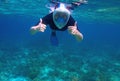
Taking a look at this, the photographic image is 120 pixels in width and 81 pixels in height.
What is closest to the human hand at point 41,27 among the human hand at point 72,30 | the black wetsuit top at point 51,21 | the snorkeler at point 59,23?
the snorkeler at point 59,23

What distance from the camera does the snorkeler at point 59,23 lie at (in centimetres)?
421

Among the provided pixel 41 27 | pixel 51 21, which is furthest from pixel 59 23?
pixel 41 27

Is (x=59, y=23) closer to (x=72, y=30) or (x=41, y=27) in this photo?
(x=72, y=30)

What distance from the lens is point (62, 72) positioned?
20047mm

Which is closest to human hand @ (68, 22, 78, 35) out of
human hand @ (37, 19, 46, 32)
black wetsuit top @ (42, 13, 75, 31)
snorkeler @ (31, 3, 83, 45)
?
snorkeler @ (31, 3, 83, 45)

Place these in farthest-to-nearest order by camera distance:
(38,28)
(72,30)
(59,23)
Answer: (59,23) → (72,30) → (38,28)

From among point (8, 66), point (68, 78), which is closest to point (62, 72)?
point (68, 78)

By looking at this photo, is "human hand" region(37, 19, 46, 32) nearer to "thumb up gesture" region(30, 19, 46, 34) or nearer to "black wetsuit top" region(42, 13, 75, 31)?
"thumb up gesture" region(30, 19, 46, 34)

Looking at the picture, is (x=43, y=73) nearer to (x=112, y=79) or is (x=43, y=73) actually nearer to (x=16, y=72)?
(x=16, y=72)

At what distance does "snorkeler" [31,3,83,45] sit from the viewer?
4.21m

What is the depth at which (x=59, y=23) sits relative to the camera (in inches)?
176

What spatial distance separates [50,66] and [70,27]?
18112 mm

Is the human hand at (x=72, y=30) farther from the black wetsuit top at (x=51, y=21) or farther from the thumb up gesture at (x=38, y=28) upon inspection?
the thumb up gesture at (x=38, y=28)

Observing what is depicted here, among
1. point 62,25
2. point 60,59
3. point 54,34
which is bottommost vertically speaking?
point 60,59
